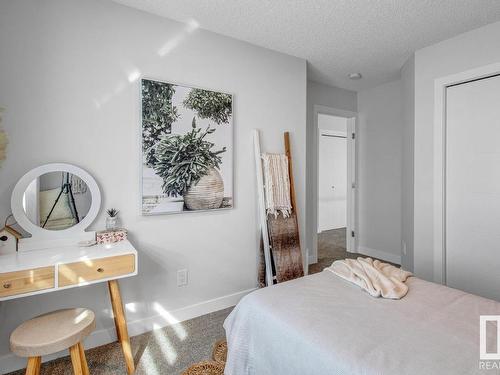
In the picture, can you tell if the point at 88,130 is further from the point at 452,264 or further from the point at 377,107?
the point at 377,107

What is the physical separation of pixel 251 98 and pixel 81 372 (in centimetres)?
245

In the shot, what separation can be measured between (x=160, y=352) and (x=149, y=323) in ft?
1.08

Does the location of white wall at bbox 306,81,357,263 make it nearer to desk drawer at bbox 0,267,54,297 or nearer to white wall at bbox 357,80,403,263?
white wall at bbox 357,80,403,263

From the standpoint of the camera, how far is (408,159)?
3299mm

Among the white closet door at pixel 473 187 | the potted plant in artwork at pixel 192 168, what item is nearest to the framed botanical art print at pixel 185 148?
the potted plant in artwork at pixel 192 168

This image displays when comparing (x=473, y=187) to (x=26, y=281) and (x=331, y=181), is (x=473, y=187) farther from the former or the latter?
(x=331, y=181)

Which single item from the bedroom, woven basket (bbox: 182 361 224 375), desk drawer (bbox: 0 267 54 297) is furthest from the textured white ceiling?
woven basket (bbox: 182 361 224 375)

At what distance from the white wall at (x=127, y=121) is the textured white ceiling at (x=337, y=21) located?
197 mm

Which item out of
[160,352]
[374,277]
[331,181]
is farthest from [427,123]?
[331,181]

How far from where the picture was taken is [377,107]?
4.25 m

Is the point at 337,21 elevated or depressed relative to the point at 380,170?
elevated

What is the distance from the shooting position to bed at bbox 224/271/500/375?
1.06 m

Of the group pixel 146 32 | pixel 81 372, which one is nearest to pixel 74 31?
pixel 146 32

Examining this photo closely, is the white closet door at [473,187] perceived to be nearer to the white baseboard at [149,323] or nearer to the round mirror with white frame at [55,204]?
the white baseboard at [149,323]
